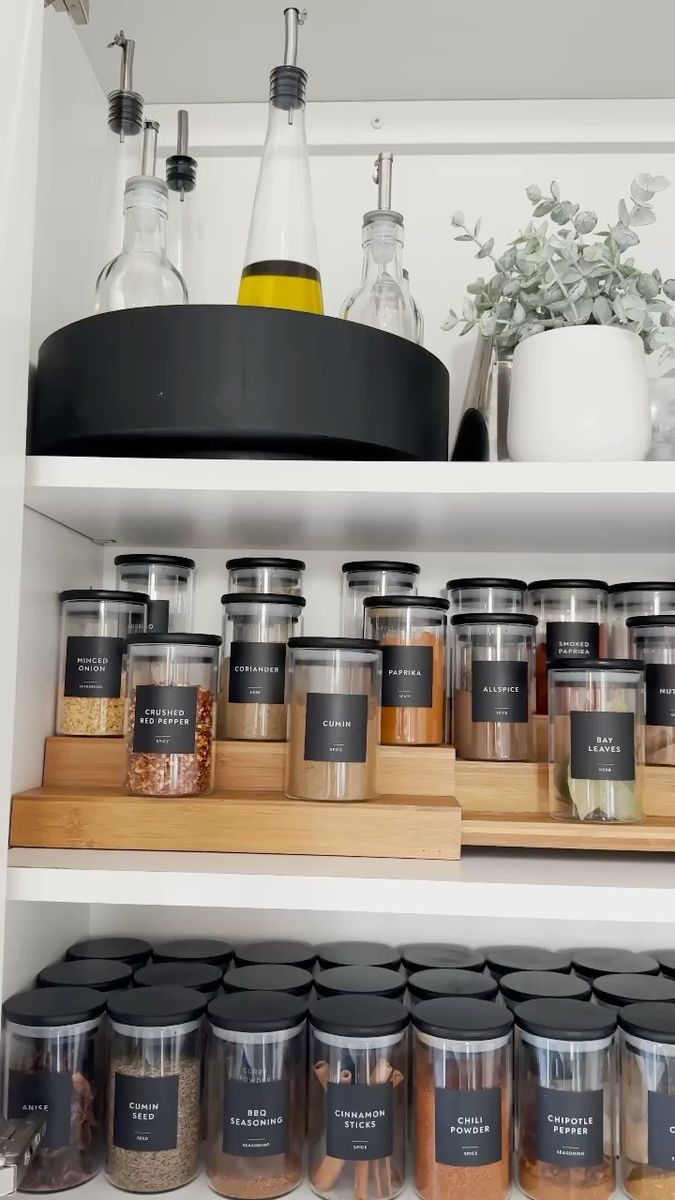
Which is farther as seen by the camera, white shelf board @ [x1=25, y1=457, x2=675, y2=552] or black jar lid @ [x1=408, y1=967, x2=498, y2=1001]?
black jar lid @ [x1=408, y1=967, x2=498, y2=1001]

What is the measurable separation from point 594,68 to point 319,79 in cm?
34

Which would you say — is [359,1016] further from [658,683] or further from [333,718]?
[658,683]

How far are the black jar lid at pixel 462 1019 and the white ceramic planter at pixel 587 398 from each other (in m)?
0.52

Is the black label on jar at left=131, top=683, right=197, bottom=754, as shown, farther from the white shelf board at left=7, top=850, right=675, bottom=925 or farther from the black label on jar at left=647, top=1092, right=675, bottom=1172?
the black label on jar at left=647, top=1092, right=675, bottom=1172

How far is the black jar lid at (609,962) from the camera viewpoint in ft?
3.19

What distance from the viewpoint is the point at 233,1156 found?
0.80 metres

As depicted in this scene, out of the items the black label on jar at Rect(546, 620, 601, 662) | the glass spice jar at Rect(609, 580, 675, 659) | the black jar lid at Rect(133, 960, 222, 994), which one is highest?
the glass spice jar at Rect(609, 580, 675, 659)

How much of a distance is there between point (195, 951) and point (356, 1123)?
30cm

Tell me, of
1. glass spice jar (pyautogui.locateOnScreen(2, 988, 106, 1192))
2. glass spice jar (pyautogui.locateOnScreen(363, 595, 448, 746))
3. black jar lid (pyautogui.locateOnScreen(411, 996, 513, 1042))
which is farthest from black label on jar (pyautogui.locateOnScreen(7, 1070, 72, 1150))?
glass spice jar (pyautogui.locateOnScreen(363, 595, 448, 746))

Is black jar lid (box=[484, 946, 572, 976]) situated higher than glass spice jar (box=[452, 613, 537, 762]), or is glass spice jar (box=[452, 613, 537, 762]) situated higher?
glass spice jar (box=[452, 613, 537, 762])

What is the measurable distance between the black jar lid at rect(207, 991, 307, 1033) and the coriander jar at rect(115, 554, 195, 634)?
1.28 ft

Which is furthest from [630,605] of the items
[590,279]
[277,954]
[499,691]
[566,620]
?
[277,954]

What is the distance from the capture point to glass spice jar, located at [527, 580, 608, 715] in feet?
3.09

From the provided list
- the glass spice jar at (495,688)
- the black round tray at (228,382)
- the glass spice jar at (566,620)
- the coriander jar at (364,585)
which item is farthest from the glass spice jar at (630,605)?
the black round tray at (228,382)
